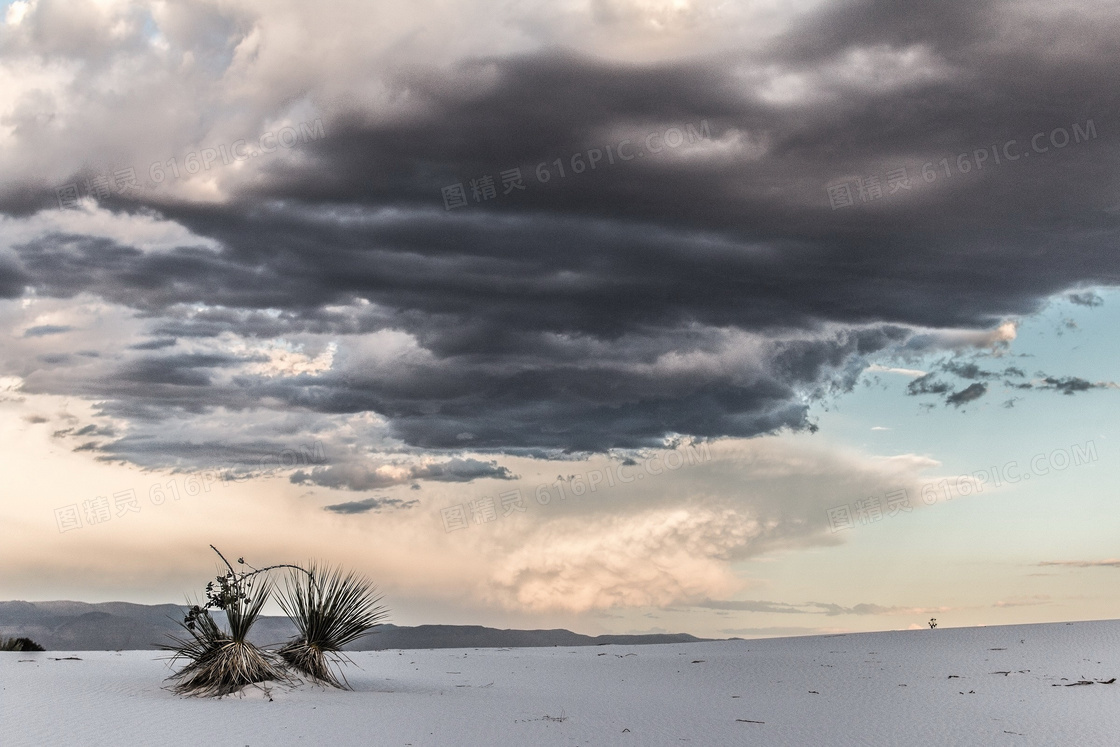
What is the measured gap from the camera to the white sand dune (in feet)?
36.5

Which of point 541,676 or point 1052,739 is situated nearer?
point 1052,739

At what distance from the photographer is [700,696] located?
14984 mm

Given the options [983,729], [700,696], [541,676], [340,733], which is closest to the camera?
[340,733]

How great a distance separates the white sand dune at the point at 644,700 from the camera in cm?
1112

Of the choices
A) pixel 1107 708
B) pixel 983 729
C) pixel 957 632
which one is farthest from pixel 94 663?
pixel 957 632

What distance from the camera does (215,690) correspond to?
42.8ft

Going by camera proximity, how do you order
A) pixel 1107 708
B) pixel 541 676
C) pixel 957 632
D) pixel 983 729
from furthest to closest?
pixel 957 632 < pixel 541 676 < pixel 1107 708 < pixel 983 729

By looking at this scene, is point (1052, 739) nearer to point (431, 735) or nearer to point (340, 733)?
point (431, 735)

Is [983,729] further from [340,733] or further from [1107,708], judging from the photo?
[340,733]

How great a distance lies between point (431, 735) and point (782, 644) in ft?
37.7

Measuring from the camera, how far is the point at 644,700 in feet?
47.8

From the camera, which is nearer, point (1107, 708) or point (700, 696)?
point (1107, 708)

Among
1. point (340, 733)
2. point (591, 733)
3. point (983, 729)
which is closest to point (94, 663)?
point (340, 733)

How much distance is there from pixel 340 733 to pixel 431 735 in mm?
990
